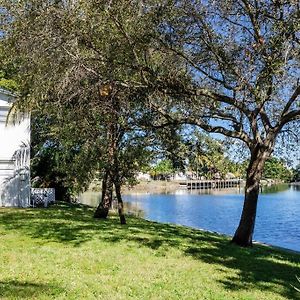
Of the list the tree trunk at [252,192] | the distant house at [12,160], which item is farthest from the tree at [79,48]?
the distant house at [12,160]

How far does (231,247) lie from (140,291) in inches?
261

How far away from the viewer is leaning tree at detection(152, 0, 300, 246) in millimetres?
11539

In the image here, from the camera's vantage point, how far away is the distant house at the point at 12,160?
25.6 m

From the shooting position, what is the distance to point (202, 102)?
14492mm

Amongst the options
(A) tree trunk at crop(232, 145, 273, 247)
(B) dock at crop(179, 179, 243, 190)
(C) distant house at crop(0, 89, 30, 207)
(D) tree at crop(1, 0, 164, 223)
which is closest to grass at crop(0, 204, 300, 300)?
(A) tree trunk at crop(232, 145, 273, 247)

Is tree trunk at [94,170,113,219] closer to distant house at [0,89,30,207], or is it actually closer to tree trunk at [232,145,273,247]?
distant house at [0,89,30,207]

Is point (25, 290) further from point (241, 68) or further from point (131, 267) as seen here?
point (241, 68)

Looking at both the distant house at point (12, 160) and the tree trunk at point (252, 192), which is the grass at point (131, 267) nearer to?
the tree trunk at point (252, 192)

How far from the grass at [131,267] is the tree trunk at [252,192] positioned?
2.19ft

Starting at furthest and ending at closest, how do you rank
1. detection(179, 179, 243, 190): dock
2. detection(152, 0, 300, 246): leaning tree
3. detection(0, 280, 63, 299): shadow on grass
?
detection(179, 179, 243, 190): dock → detection(152, 0, 300, 246): leaning tree → detection(0, 280, 63, 299): shadow on grass

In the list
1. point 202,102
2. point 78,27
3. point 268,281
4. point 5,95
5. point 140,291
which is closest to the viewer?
point 140,291

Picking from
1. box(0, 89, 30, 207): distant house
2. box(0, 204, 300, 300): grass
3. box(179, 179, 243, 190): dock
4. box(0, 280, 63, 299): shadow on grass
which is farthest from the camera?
box(179, 179, 243, 190): dock

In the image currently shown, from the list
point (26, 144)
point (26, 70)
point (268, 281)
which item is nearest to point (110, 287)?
point (268, 281)

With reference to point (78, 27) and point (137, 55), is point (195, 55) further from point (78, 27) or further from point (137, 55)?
point (78, 27)
